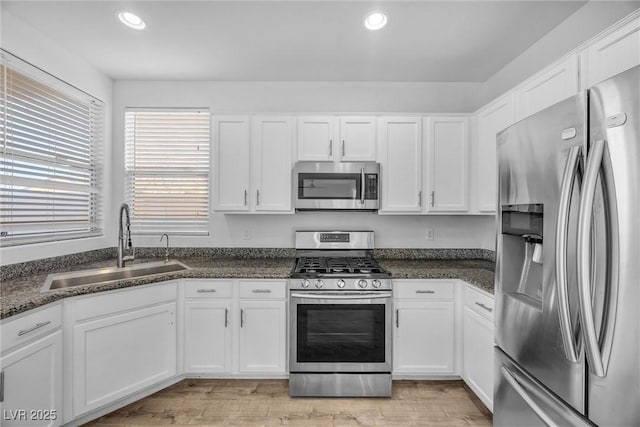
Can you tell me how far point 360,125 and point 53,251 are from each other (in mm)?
2616

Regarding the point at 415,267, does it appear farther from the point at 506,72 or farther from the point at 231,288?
the point at 506,72

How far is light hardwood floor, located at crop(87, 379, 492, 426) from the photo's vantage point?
2039 mm

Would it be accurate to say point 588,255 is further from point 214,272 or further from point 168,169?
point 168,169

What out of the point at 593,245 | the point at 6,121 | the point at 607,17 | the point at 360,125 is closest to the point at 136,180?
the point at 6,121

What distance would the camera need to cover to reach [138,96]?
310 centimetres

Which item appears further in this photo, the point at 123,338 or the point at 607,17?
the point at 123,338

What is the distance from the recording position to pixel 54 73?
2.41 meters

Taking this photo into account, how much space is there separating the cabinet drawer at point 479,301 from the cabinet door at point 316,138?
1.51 metres

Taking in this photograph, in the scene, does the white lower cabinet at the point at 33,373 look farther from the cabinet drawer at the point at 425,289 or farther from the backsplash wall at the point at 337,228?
the cabinet drawer at the point at 425,289

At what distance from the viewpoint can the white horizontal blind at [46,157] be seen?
2.06m

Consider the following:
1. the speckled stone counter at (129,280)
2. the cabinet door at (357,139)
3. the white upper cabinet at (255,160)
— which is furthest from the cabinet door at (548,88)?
the speckled stone counter at (129,280)

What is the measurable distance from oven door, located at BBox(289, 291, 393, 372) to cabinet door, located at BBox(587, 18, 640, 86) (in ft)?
5.68

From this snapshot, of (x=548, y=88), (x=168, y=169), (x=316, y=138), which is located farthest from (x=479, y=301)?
(x=168, y=169)

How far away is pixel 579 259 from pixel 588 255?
0.03 meters
